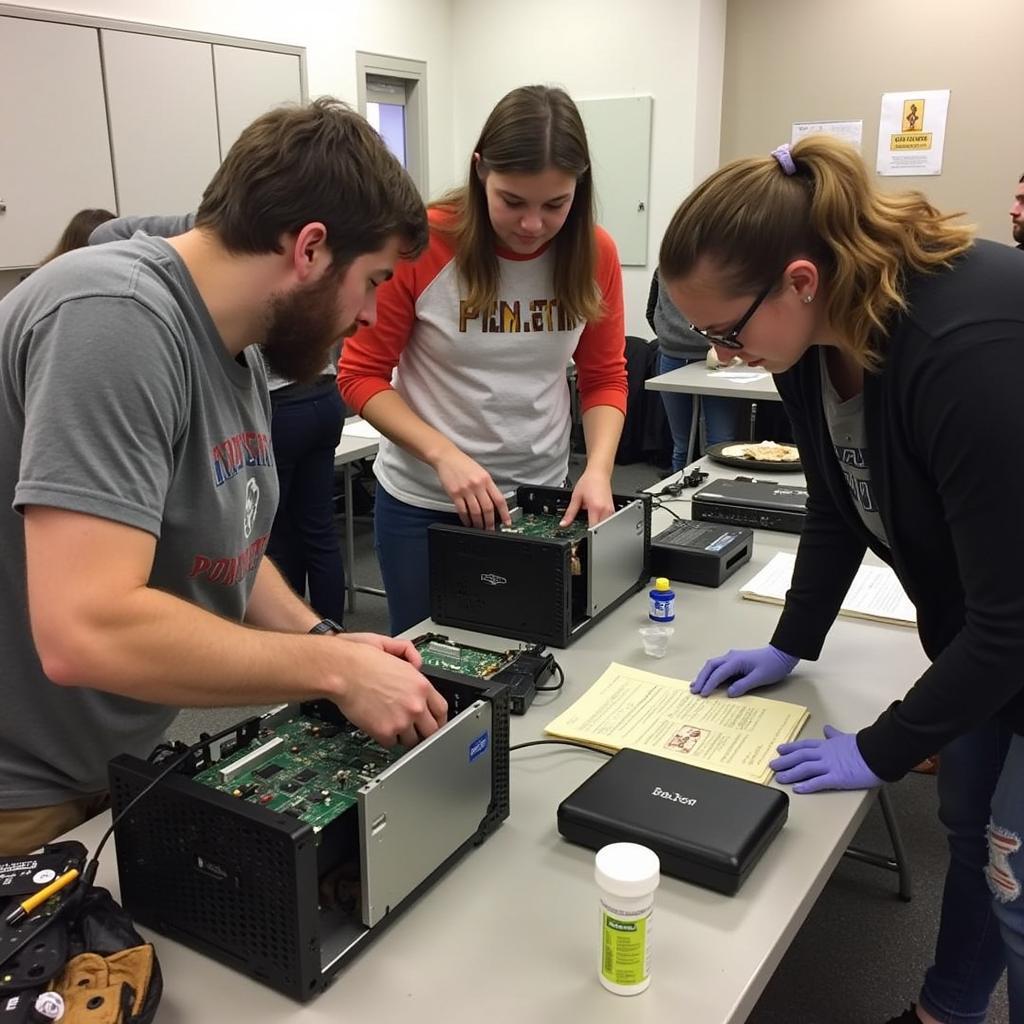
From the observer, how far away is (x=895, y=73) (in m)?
5.23

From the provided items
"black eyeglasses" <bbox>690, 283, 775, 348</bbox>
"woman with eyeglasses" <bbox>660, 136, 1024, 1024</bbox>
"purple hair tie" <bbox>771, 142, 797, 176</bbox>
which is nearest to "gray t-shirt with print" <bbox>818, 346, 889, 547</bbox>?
"woman with eyeglasses" <bbox>660, 136, 1024, 1024</bbox>

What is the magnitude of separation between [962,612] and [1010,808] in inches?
9.7

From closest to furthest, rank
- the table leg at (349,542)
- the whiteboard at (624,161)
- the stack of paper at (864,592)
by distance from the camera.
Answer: the stack of paper at (864,592)
the table leg at (349,542)
the whiteboard at (624,161)

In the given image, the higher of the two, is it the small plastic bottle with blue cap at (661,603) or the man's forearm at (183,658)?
the man's forearm at (183,658)

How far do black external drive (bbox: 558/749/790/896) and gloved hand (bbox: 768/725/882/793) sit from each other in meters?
0.09

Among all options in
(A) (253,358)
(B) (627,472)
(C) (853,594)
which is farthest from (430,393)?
(B) (627,472)

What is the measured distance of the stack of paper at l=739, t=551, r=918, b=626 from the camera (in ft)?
5.70

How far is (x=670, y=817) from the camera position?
1079mm

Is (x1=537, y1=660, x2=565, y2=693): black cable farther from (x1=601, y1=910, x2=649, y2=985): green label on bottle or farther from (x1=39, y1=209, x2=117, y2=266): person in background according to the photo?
(x1=39, y1=209, x2=117, y2=266): person in background

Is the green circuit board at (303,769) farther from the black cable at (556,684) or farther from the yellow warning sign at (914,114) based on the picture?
the yellow warning sign at (914,114)

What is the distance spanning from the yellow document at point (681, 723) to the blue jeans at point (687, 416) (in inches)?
112

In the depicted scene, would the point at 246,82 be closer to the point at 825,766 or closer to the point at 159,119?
the point at 159,119

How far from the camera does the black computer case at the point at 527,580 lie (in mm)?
1588

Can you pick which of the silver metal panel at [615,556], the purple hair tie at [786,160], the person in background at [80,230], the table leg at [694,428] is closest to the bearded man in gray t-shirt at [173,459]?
the purple hair tie at [786,160]
